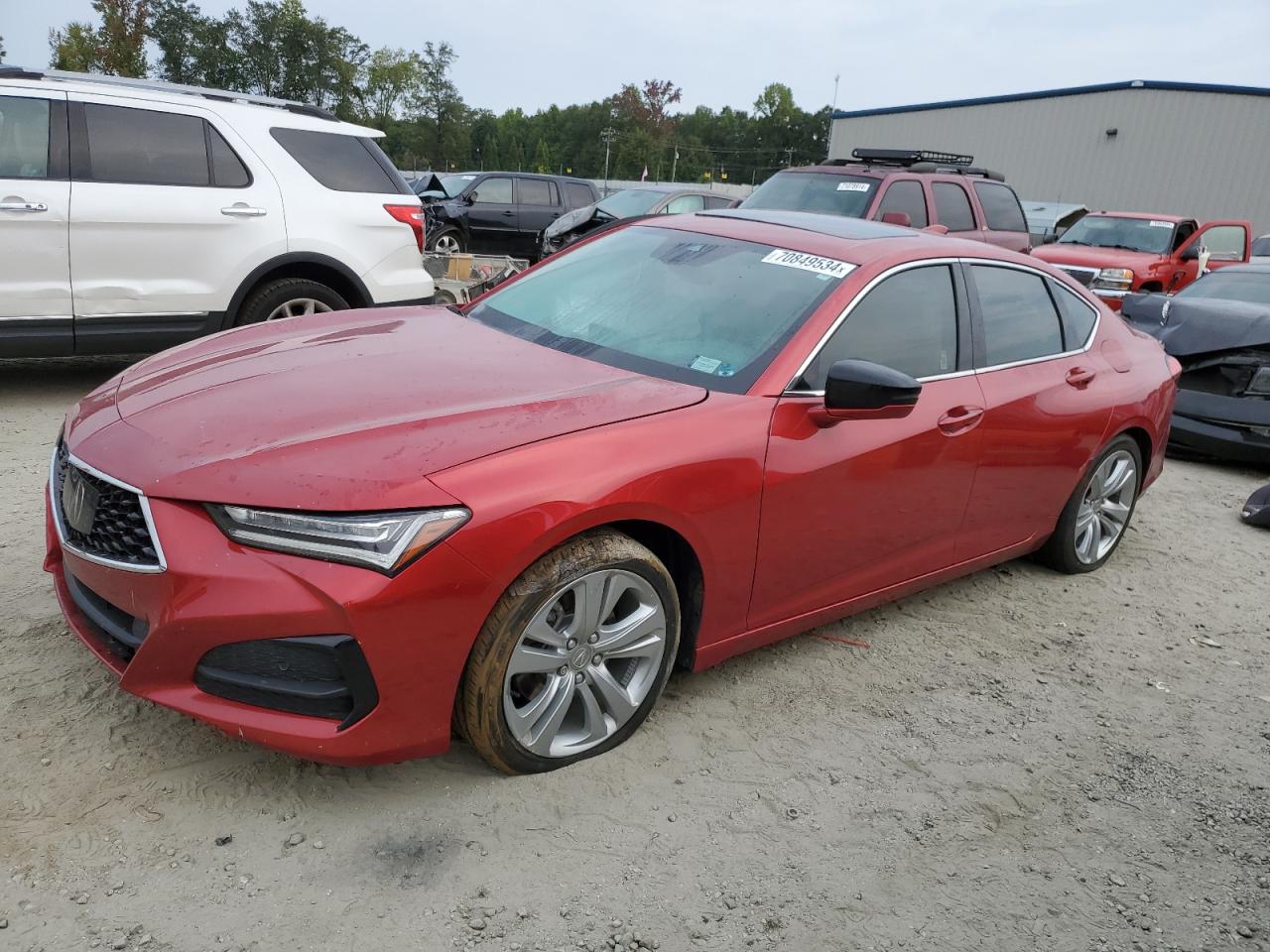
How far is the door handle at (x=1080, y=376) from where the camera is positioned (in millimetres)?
4176

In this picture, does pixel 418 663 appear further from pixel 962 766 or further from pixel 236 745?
pixel 962 766

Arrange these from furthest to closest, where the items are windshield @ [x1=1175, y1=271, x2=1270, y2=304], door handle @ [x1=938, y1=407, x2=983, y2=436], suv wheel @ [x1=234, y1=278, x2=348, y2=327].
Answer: windshield @ [x1=1175, y1=271, x2=1270, y2=304] → suv wheel @ [x1=234, y1=278, x2=348, y2=327] → door handle @ [x1=938, y1=407, x2=983, y2=436]

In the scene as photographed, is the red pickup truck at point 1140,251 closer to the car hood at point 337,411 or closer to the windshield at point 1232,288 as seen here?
the windshield at point 1232,288

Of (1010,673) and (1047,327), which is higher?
(1047,327)

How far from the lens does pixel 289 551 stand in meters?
2.27

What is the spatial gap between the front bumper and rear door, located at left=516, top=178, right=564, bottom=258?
48.5 feet

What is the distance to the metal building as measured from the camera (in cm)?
2597

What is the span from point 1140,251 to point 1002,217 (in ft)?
11.2

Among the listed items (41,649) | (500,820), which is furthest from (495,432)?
(41,649)

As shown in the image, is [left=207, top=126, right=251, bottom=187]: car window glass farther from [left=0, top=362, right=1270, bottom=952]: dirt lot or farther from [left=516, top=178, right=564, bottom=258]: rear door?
[left=516, top=178, right=564, bottom=258]: rear door

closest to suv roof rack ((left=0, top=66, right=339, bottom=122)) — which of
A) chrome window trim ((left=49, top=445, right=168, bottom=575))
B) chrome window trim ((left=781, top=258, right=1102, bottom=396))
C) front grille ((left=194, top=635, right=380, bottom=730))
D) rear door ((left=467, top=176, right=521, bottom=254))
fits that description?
chrome window trim ((left=49, top=445, right=168, bottom=575))

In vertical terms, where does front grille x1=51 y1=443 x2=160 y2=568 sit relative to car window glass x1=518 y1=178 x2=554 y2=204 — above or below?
below

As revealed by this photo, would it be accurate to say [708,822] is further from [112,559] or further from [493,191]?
[493,191]

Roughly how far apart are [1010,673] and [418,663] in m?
2.37
